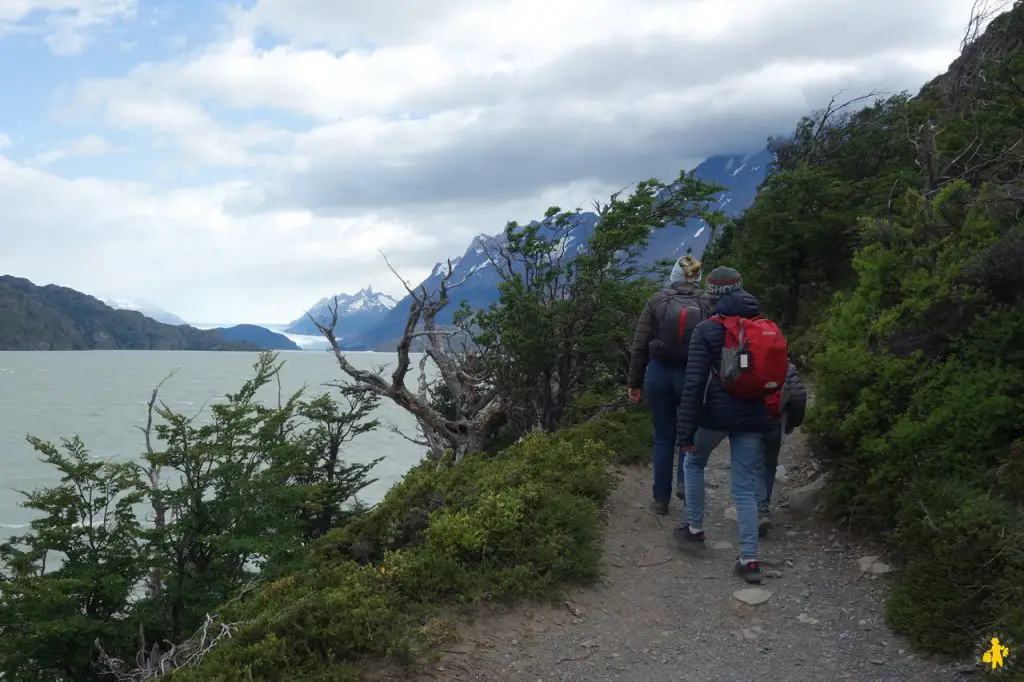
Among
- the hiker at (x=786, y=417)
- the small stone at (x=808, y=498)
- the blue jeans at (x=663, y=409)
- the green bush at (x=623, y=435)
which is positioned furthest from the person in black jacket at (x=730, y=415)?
the green bush at (x=623, y=435)

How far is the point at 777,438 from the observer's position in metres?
5.77

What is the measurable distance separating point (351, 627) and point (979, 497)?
3891 mm

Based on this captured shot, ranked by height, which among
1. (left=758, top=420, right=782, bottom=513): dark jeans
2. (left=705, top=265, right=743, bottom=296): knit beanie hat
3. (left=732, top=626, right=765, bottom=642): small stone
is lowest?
(left=732, top=626, right=765, bottom=642): small stone

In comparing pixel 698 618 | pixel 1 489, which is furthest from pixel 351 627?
pixel 1 489

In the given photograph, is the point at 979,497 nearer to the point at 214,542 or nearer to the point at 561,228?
the point at 561,228

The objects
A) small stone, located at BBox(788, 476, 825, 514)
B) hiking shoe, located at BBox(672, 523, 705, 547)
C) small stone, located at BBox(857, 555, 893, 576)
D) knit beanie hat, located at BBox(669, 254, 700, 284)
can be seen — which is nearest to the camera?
small stone, located at BBox(857, 555, 893, 576)

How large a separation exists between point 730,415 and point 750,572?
1.22m

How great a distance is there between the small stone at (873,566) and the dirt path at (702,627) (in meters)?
0.07

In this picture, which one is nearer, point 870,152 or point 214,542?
point 214,542

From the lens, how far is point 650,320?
246 inches

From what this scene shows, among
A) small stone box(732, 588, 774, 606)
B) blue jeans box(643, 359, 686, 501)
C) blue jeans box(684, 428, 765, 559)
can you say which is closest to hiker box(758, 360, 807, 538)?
blue jeans box(684, 428, 765, 559)

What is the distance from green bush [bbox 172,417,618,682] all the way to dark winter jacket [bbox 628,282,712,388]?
1245mm

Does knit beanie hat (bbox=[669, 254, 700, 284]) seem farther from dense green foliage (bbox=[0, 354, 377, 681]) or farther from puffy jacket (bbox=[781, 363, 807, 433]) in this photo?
dense green foliage (bbox=[0, 354, 377, 681])

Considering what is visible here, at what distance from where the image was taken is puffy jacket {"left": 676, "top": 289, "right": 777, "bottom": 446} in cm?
511
